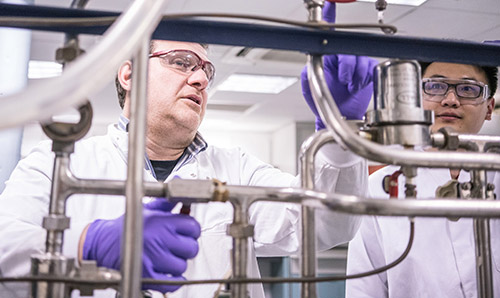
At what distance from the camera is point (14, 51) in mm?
1799

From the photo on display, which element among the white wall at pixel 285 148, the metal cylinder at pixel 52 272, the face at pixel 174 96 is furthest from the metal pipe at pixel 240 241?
the white wall at pixel 285 148

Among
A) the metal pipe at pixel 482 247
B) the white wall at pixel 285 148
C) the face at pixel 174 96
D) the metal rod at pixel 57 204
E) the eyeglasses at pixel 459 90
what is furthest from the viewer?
the white wall at pixel 285 148

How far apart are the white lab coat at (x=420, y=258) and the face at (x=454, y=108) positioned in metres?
0.20

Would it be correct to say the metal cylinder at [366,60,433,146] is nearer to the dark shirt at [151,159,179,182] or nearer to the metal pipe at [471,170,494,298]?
the metal pipe at [471,170,494,298]

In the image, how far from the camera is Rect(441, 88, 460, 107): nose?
1.28 meters

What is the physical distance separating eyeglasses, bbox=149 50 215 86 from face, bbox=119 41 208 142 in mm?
10

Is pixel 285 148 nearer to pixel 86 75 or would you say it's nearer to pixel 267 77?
pixel 267 77

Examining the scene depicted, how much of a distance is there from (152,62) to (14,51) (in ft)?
2.45

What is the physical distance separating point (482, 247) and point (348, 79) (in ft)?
1.21

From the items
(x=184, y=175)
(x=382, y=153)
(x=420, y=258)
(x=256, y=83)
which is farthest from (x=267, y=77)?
(x=382, y=153)

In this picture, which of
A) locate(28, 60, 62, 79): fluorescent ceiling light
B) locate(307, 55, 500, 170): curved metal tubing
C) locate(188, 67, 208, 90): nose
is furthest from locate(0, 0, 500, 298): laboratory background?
locate(307, 55, 500, 170): curved metal tubing

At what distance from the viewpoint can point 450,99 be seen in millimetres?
1284

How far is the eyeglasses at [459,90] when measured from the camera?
1.27m

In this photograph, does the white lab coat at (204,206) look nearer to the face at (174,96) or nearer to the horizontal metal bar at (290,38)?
the face at (174,96)
